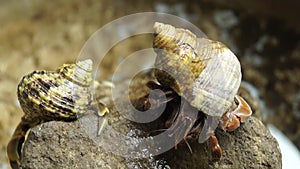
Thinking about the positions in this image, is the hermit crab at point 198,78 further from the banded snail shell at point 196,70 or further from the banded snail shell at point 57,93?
the banded snail shell at point 57,93

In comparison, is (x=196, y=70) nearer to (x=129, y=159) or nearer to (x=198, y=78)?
(x=198, y=78)

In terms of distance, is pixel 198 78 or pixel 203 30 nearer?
pixel 198 78

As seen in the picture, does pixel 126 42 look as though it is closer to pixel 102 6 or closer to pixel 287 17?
pixel 102 6

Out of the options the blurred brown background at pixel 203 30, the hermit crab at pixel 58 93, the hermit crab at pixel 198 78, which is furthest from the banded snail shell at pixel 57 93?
the blurred brown background at pixel 203 30

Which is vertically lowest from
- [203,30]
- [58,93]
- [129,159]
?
[203,30]

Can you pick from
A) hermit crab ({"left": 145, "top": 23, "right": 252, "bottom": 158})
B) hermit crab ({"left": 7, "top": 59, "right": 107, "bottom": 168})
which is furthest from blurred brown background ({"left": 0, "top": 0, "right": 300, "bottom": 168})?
hermit crab ({"left": 145, "top": 23, "right": 252, "bottom": 158})

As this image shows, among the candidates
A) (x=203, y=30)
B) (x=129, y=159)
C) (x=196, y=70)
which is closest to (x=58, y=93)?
(x=129, y=159)
